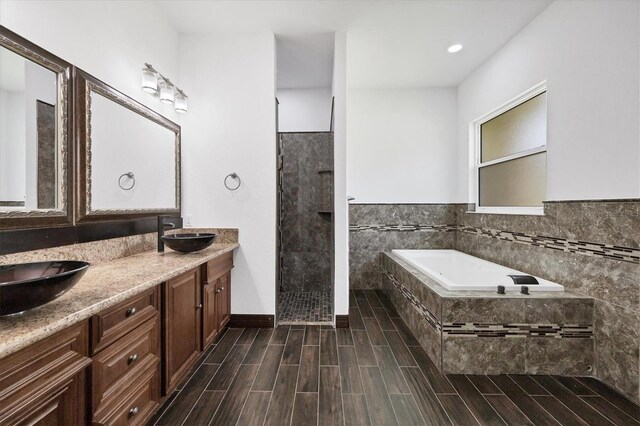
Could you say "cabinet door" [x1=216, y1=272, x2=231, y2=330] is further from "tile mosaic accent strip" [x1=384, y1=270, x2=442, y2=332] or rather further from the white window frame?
the white window frame

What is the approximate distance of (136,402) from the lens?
1.39 m

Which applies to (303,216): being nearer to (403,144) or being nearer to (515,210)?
(403,144)

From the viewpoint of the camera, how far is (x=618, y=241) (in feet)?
5.95

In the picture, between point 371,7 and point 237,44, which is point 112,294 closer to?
point 237,44

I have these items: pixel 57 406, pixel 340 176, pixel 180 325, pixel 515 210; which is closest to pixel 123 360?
pixel 57 406

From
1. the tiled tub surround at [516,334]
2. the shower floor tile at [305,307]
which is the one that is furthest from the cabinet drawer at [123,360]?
the tiled tub surround at [516,334]

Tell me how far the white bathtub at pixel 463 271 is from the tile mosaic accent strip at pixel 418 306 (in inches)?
10.1

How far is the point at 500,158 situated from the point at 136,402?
393 centimetres

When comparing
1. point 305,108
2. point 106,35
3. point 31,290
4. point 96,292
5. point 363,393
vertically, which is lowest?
point 363,393

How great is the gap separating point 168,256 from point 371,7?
264 cm

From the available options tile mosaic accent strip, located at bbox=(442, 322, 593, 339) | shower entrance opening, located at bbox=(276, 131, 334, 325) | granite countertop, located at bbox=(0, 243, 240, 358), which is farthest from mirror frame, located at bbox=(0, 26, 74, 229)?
tile mosaic accent strip, located at bbox=(442, 322, 593, 339)

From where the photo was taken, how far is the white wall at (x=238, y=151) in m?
2.73

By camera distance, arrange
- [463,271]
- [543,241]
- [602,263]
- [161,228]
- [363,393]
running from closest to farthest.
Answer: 1. [363,393]
2. [602,263]
3. [161,228]
4. [543,241]
5. [463,271]

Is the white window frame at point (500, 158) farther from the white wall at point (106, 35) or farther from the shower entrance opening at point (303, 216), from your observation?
the white wall at point (106, 35)
